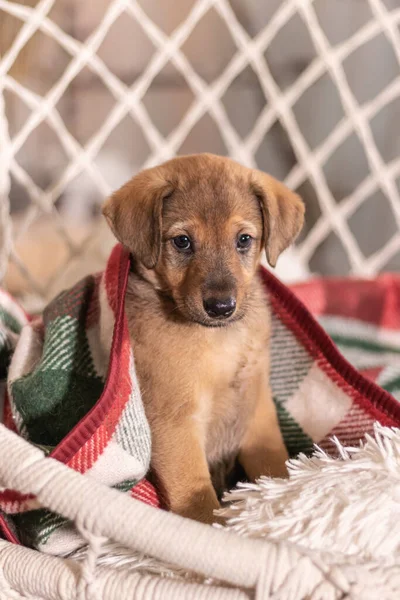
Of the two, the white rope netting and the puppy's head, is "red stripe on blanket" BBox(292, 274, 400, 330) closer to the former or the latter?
the white rope netting

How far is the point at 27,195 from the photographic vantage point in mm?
2033

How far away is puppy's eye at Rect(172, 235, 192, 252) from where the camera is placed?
1.38 metres

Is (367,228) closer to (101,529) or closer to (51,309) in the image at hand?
(51,309)

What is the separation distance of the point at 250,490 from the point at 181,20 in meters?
1.63

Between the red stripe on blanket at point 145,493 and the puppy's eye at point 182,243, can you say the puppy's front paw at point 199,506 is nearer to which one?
Result: the red stripe on blanket at point 145,493

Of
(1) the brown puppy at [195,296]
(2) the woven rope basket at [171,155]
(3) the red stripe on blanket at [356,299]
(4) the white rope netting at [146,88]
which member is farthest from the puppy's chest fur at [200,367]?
(4) the white rope netting at [146,88]

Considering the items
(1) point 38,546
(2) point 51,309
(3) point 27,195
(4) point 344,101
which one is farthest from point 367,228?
(1) point 38,546

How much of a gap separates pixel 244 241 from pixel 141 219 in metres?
0.25

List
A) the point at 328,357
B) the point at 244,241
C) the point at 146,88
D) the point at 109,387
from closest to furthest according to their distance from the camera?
the point at 109,387
the point at 244,241
the point at 328,357
the point at 146,88

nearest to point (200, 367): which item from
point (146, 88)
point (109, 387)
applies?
point (109, 387)

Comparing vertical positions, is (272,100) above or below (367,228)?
above

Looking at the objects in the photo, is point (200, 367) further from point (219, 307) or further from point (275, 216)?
point (275, 216)

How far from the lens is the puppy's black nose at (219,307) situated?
4.23 ft

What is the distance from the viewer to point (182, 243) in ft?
4.54
